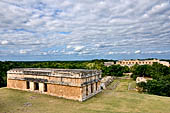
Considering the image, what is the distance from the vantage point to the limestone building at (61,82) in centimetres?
1379

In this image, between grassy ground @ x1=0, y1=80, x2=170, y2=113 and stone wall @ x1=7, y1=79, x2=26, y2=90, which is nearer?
grassy ground @ x1=0, y1=80, x2=170, y2=113

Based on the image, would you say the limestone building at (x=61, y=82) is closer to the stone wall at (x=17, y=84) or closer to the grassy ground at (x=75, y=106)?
the stone wall at (x=17, y=84)

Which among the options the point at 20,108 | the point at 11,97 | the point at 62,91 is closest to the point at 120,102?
the point at 62,91

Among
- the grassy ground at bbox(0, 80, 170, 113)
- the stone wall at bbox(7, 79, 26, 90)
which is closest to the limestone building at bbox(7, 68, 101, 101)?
the stone wall at bbox(7, 79, 26, 90)

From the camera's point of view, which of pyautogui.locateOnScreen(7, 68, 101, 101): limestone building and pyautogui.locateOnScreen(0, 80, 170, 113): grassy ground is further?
pyautogui.locateOnScreen(7, 68, 101, 101): limestone building

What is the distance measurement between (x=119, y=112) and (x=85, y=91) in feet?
14.6

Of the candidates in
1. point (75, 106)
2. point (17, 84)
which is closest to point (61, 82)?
point (75, 106)

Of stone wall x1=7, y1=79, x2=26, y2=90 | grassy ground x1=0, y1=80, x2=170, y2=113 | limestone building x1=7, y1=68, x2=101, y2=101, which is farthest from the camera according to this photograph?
stone wall x1=7, y1=79, x2=26, y2=90

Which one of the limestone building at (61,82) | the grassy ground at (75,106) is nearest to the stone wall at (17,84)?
the limestone building at (61,82)

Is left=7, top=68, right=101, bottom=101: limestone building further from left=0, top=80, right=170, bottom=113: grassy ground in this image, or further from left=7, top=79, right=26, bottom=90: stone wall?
left=0, top=80, right=170, bottom=113: grassy ground

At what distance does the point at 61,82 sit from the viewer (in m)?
14.8

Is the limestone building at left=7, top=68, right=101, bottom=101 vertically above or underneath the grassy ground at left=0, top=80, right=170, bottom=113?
above

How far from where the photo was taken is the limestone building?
13.8 meters

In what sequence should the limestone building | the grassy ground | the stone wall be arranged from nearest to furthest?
the grassy ground, the limestone building, the stone wall
